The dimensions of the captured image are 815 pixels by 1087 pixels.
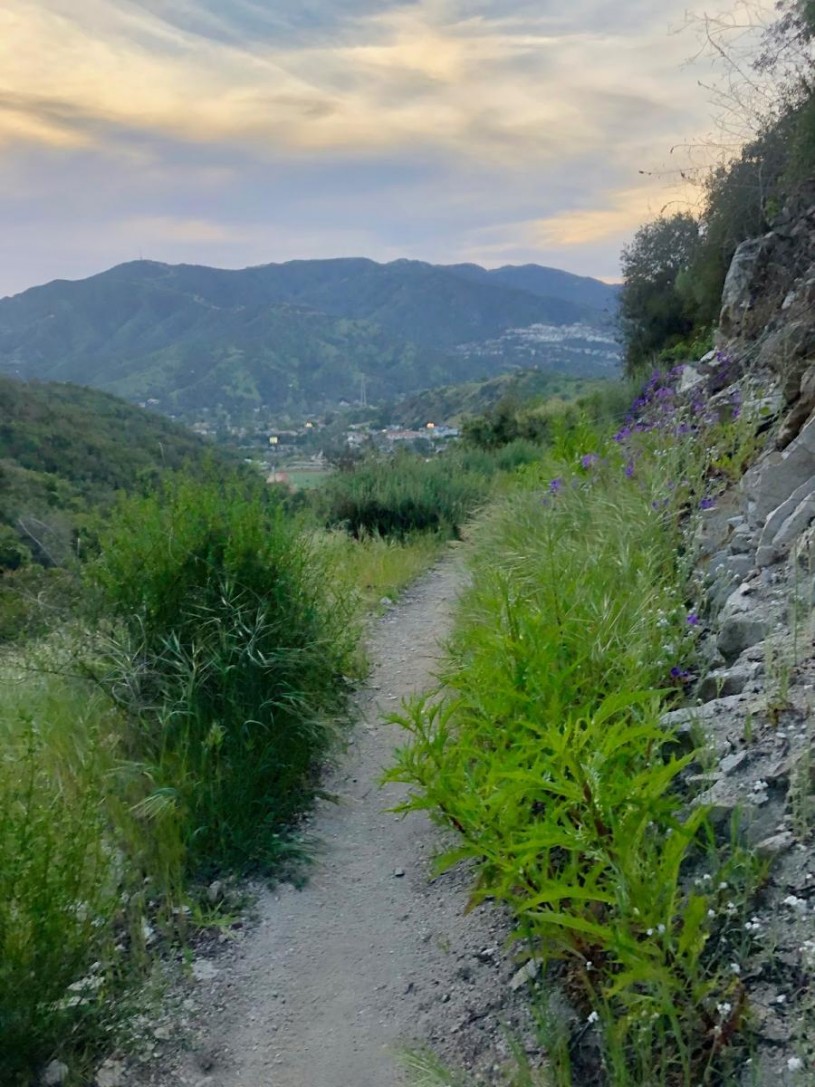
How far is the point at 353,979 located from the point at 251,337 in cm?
13551

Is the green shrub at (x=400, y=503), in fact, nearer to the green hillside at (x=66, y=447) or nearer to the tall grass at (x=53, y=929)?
the tall grass at (x=53, y=929)

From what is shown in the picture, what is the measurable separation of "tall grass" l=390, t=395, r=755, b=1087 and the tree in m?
13.1

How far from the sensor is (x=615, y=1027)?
2.01 m

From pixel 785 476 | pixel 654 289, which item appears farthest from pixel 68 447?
pixel 785 476

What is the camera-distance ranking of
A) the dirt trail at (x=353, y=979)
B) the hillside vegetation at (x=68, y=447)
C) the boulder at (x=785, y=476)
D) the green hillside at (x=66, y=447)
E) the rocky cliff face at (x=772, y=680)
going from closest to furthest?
the rocky cliff face at (x=772, y=680) < the dirt trail at (x=353, y=979) < the boulder at (x=785, y=476) < the hillside vegetation at (x=68, y=447) < the green hillside at (x=66, y=447)

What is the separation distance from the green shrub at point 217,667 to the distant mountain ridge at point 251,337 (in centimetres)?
8115

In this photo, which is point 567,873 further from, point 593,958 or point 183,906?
point 183,906

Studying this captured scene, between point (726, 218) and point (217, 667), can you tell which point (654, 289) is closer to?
point (726, 218)

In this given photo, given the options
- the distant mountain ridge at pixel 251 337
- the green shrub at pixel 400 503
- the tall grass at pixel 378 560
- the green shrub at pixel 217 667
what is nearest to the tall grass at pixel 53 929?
the green shrub at pixel 217 667

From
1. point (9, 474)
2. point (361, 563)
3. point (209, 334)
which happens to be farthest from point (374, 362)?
point (361, 563)

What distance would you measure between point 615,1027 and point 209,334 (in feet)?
495

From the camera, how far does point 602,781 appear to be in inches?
92.2

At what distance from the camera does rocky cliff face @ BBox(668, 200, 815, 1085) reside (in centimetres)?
197

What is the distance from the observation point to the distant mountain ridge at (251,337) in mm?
111125
